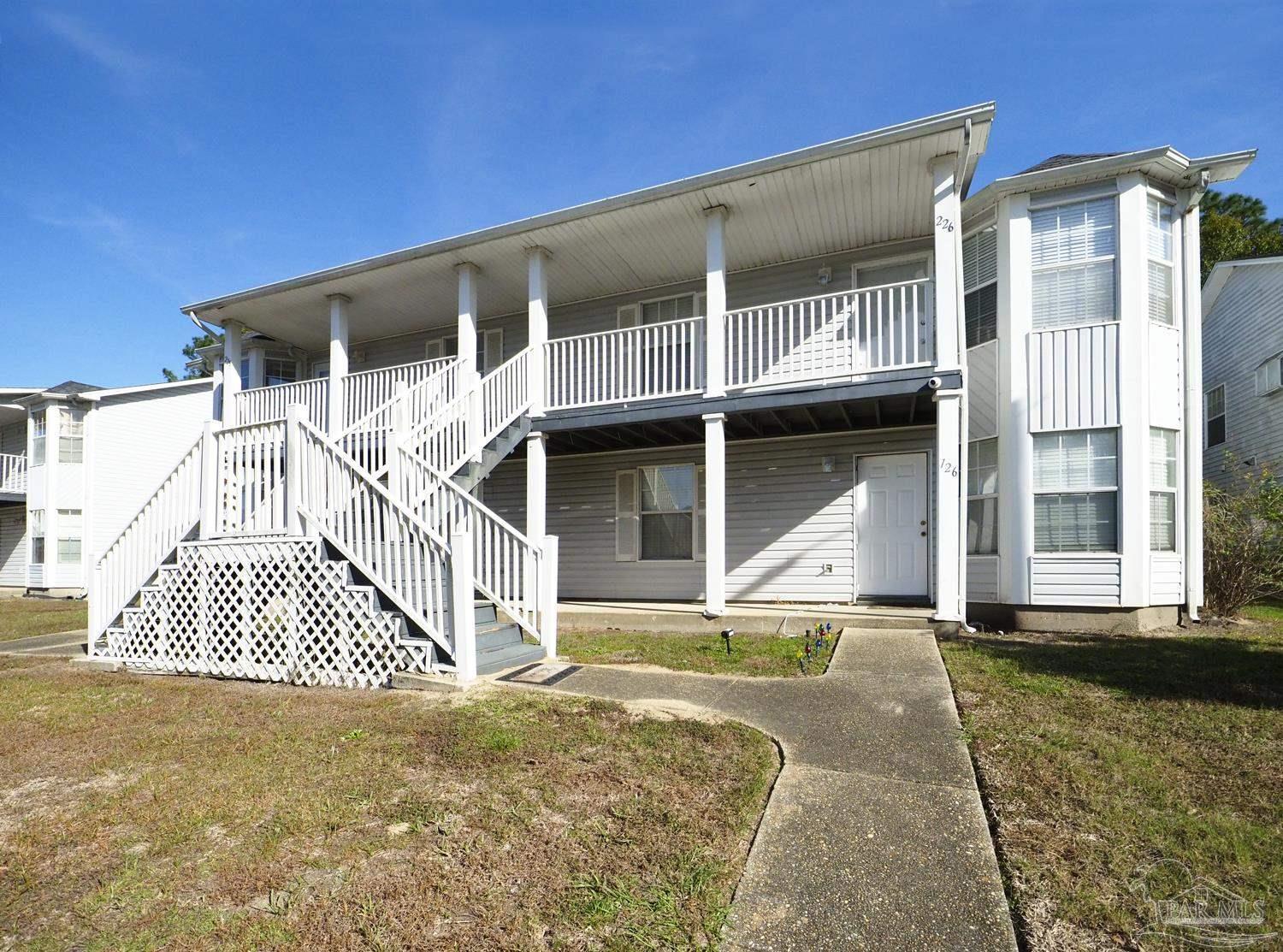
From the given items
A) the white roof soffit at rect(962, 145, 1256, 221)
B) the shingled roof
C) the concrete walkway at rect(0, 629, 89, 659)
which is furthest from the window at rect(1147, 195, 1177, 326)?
the concrete walkway at rect(0, 629, 89, 659)

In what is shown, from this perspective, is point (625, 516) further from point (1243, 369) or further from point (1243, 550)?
point (1243, 369)

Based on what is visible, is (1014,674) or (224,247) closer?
(1014,674)

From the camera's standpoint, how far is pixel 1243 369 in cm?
1444

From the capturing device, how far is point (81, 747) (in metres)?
4.20

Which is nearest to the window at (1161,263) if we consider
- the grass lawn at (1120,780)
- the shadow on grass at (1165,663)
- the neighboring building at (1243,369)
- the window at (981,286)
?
the window at (981,286)

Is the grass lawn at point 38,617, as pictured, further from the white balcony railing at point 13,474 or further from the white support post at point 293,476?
the white support post at point 293,476

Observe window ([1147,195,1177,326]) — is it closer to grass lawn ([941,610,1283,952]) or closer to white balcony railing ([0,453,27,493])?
grass lawn ([941,610,1283,952])

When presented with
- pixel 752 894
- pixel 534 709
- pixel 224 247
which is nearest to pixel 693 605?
pixel 534 709

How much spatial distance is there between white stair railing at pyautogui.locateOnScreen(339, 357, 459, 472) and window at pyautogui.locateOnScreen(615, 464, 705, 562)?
132 inches

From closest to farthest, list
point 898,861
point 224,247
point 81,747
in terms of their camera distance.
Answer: point 898,861
point 81,747
point 224,247

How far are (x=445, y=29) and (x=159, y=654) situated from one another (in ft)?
31.1

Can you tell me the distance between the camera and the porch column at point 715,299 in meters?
8.80

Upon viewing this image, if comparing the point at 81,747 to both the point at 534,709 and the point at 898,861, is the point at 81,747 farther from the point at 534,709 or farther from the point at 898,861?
the point at 898,861

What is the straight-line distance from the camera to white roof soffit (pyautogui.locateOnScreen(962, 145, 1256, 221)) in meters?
8.23
